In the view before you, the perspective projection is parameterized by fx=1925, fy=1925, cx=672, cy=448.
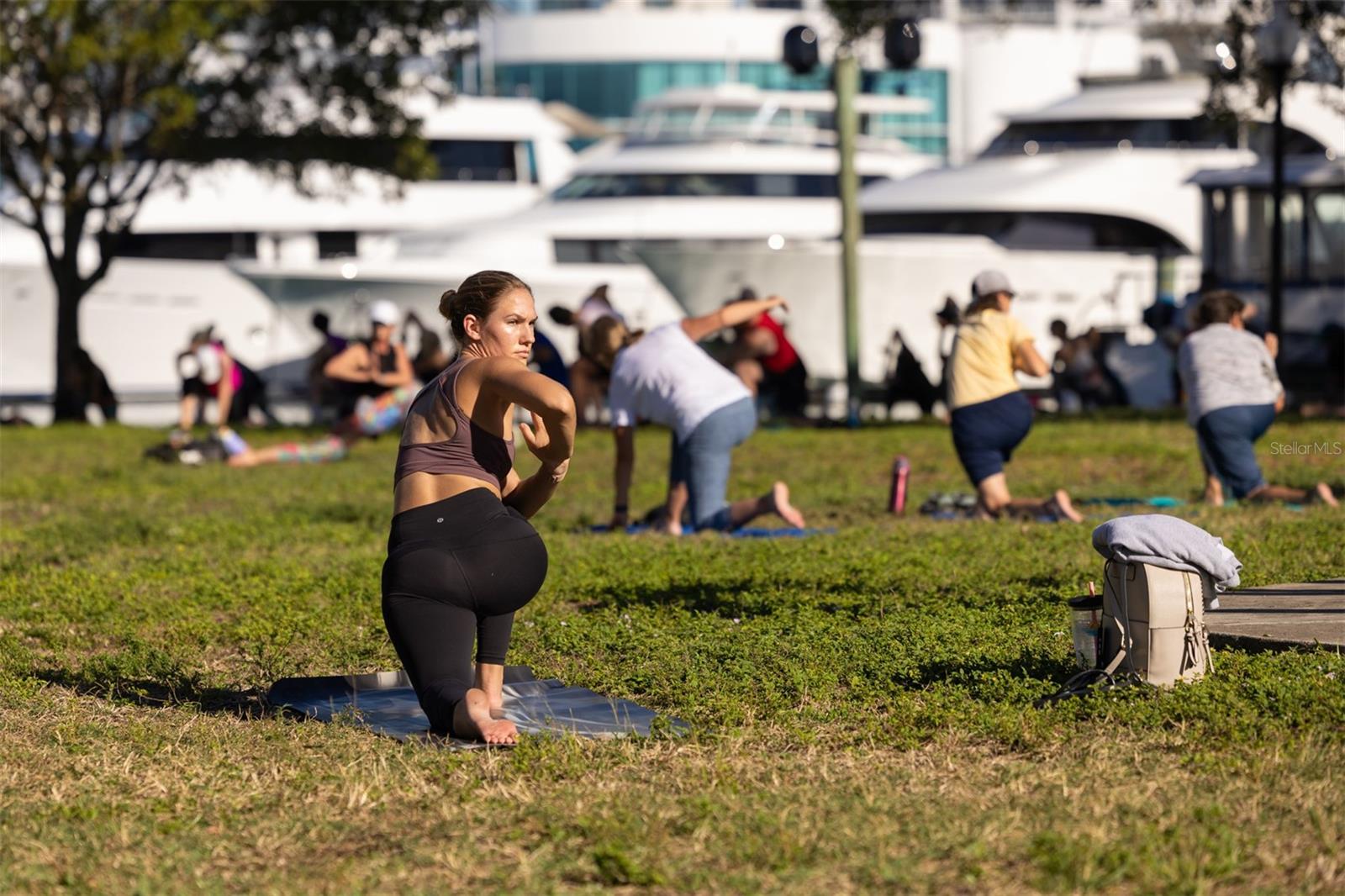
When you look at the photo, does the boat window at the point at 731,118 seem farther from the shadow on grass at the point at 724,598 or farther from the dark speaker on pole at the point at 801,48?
the shadow on grass at the point at 724,598

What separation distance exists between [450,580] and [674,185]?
2828 centimetres

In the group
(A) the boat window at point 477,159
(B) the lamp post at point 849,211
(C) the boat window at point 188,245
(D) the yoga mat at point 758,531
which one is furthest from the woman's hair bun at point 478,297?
(A) the boat window at point 477,159

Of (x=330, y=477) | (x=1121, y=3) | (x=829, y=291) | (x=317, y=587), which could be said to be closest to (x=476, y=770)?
(x=317, y=587)

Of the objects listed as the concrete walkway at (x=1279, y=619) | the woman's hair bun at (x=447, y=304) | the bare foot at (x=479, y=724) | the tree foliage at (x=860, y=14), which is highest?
the tree foliage at (x=860, y=14)

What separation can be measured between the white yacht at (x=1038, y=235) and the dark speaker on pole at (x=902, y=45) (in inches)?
319

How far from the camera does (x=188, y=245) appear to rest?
116 feet

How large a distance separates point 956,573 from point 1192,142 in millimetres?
25975

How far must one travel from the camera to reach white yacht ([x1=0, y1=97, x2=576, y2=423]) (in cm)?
3244

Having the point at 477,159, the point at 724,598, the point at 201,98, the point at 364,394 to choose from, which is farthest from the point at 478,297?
the point at 477,159

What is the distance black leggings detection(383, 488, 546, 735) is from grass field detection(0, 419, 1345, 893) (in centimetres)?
29

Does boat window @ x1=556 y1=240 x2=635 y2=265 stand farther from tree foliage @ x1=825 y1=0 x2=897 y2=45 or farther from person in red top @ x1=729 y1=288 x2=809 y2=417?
person in red top @ x1=729 y1=288 x2=809 y2=417

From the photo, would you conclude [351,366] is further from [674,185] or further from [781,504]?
[674,185]

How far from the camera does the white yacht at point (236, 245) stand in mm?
32438

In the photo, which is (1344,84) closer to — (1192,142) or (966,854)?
(1192,142)
